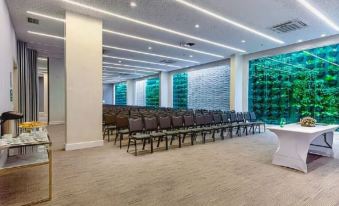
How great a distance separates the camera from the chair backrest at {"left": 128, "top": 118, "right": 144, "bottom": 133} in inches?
212

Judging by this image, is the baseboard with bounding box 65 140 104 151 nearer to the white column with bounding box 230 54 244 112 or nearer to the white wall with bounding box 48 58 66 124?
the white wall with bounding box 48 58 66 124

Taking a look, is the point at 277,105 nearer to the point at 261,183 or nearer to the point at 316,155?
the point at 316,155

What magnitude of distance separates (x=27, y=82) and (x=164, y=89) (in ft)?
33.6

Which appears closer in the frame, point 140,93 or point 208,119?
point 208,119

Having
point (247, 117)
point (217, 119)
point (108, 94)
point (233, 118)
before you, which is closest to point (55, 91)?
point (217, 119)

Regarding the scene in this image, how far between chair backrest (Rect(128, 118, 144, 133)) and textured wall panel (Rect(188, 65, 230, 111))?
798cm

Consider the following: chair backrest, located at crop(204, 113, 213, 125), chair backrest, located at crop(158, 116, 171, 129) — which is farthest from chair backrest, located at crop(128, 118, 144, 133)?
chair backrest, located at crop(204, 113, 213, 125)

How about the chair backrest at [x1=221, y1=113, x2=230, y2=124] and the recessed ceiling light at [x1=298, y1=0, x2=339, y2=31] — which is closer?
the recessed ceiling light at [x1=298, y1=0, x2=339, y2=31]

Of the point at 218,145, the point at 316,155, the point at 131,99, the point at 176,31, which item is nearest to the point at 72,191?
the point at 218,145

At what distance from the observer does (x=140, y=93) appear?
868 inches

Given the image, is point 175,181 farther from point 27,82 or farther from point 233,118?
point 27,82

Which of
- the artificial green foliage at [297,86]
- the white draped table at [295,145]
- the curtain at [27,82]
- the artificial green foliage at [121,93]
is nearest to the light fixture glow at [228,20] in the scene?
the artificial green foliage at [297,86]

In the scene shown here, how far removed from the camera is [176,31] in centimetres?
729

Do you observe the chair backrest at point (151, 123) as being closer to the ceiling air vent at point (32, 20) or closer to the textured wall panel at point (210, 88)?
the ceiling air vent at point (32, 20)
